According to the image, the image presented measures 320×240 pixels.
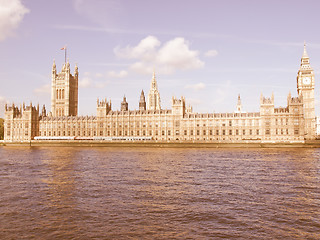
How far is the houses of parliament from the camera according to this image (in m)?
115

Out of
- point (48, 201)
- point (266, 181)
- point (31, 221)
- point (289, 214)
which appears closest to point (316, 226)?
point (289, 214)

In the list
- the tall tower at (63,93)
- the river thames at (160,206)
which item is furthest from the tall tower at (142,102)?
the river thames at (160,206)

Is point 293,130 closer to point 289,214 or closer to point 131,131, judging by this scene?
point 131,131

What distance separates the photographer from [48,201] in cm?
2570

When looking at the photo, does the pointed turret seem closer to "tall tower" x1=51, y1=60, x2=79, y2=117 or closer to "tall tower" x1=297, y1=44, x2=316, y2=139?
"tall tower" x1=51, y1=60, x2=79, y2=117

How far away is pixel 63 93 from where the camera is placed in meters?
170

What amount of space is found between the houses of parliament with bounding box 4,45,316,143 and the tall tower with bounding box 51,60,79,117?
15.4 metres

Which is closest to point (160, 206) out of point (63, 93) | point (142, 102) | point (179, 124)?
point (179, 124)

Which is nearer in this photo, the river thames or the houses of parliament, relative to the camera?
the river thames

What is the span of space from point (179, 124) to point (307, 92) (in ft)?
189

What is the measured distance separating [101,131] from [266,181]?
109027mm

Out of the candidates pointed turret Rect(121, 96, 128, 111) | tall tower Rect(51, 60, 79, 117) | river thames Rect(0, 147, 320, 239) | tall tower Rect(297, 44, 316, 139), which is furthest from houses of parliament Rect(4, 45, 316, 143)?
river thames Rect(0, 147, 320, 239)

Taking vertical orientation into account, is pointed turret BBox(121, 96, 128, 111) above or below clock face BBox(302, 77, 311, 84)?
below

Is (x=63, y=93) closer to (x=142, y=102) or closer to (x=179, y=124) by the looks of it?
(x=142, y=102)
